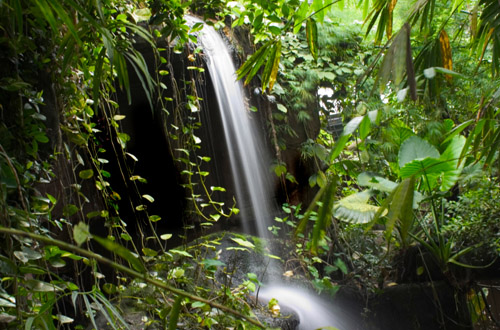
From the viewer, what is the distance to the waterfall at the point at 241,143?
3898 millimetres

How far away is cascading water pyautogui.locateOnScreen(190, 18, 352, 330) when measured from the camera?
3.42m

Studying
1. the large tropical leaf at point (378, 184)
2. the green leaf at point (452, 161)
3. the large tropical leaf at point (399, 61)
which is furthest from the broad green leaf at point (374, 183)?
the large tropical leaf at point (399, 61)

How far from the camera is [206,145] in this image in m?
4.21

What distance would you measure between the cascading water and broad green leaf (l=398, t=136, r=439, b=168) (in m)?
1.41

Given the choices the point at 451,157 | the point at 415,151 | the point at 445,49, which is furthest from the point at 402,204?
the point at 415,151

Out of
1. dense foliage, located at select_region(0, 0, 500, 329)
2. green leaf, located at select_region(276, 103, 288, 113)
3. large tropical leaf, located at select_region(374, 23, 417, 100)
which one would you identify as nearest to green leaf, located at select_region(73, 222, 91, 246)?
dense foliage, located at select_region(0, 0, 500, 329)

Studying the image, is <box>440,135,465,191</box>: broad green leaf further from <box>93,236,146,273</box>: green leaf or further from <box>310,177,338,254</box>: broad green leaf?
<box>93,236,146,273</box>: green leaf

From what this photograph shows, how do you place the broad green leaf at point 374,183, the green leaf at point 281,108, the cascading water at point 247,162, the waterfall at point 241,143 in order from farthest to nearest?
the green leaf at point 281,108 → the waterfall at point 241,143 → the cascading water at point 247,162 → the broad green leaf at point 374,183

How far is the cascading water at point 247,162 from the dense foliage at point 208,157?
0.20 meters

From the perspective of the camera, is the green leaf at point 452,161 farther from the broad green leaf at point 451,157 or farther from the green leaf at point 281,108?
the green leaf at point 281,108

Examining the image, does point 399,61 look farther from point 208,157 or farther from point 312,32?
point 208,157

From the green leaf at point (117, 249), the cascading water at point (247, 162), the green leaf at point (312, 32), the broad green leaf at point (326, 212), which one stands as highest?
the green leaf at point (312, 32)

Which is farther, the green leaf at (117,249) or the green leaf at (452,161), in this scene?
the green leaf at (452,161)

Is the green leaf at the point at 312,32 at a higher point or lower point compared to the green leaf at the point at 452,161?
higher
